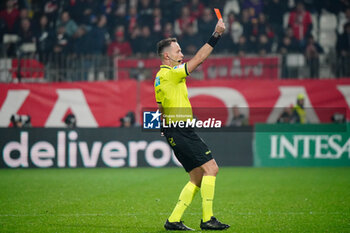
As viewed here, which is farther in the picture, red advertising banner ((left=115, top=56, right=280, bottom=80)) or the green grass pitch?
red advertising banner ((left=115, top=56, right=280, bottom=80))

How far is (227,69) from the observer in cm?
1703

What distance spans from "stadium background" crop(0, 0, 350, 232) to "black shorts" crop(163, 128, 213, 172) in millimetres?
4975

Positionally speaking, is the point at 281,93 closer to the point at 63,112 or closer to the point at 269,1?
the point at 269,1

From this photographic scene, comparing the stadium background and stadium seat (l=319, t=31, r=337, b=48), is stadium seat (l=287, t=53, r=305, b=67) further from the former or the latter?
stadium seat (l=319, t=31, r=337, b=48)

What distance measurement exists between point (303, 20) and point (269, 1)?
58.9 inches

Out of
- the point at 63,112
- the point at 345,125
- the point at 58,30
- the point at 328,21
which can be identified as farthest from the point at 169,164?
the point at 328,21

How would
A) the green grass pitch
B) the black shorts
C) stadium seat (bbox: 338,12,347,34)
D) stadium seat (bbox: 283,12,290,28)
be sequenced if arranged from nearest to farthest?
the black shorts, the green grass pitch, stadium seat (bbox: 338,12,347,34), stadium seat (bbox: 283,12,290,28)

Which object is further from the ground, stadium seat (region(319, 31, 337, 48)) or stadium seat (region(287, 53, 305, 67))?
stadium seat (region(319, 31, 337, 48))

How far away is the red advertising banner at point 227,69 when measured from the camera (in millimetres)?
16906

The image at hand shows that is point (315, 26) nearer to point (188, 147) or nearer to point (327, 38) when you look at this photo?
point (327, 38)

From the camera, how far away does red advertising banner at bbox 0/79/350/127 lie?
1662 centimetres

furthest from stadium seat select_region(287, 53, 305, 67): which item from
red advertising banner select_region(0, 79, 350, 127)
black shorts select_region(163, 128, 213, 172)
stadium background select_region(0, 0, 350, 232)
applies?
black shorts select_region(163, 128, 213, 172)

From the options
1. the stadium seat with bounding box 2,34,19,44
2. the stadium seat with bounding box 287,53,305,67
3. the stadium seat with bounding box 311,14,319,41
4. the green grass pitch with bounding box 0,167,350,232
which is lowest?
the green grass pitch with bounding box 0,167,350,232

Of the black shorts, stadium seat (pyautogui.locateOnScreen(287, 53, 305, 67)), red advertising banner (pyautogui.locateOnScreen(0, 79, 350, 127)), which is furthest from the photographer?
stadium seat (pyautogui.locateOnScreen(287, 53, 305, 67))
